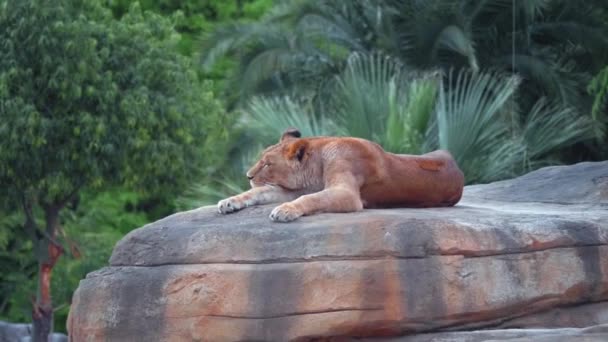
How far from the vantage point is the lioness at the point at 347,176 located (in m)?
8.38

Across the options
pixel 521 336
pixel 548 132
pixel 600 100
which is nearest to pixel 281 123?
pixel 548 132

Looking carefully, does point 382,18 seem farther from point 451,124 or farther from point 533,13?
point 451,124

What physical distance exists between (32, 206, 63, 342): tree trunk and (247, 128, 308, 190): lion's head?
394 inches

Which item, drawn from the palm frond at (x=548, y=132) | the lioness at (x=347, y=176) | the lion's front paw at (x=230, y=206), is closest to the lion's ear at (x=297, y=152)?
the lioness at (x=347, y=176)

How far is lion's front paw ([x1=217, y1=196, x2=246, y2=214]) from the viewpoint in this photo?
8.32 m

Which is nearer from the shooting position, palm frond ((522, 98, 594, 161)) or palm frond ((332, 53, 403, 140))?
palm frond ((332, 53, 403, 140))

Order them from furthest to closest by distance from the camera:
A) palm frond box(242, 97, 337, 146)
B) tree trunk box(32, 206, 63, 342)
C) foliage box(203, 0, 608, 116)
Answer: foliage box(203, 0, 608, 116)
tree trunk box(32, 206, 63, 342)
palm frond box(242, 97, 337, 146)

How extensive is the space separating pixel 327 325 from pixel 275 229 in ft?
2.01

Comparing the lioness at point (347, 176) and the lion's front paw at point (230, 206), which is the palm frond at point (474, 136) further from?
the lion's front paw at point (230, 206)

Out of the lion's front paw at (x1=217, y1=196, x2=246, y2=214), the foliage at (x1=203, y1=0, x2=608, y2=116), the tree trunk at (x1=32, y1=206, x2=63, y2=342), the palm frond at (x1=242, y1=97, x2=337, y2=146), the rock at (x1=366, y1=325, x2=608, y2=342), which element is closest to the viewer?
the rock at (x1=366, y1=325, x2=608, y2=342)

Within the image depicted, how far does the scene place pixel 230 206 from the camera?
8336 mm

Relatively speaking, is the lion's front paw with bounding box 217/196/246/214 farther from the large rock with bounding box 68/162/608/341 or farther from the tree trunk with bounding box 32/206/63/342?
the tree trunk with bounding box 32/206/63/342

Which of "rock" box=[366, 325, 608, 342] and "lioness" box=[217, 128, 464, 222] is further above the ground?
"lioness" box=[217, 128, 464, 222]

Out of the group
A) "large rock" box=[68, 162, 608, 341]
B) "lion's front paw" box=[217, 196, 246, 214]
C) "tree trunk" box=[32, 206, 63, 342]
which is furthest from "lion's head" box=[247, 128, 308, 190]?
"tree trunk" box=[32, 206, 63, 342]
